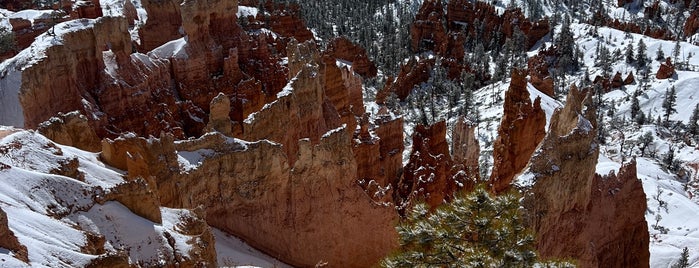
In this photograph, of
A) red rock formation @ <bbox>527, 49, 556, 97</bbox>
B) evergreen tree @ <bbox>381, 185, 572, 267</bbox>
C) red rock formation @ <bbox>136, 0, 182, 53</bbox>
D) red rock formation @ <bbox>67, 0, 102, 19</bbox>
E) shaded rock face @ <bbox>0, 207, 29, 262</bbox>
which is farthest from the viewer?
red rock formation @ <bbox>527, 49, 556, 97</bbox>

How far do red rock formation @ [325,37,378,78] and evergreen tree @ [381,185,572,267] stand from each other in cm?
5518

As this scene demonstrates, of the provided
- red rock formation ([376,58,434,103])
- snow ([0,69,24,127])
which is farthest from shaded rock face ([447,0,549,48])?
snow ([0,69,24,127])

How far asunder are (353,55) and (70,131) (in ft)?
178

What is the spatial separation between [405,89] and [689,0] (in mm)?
72170

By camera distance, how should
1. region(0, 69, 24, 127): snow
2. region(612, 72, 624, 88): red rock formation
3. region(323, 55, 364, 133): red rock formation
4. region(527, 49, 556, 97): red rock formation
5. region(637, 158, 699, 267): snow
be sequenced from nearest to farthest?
region(0, 69, 24, 127): snow → region(323, 55, 364, 133): red rock formation → region(637, 158, 699, 267): snow → region(527, 49, 556, 97): red rock formation → region(612, 72, 624, 88): red rock formation

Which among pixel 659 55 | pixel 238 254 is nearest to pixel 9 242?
pixel 238 254

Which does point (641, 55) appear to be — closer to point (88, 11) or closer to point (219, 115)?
point (88, 11)

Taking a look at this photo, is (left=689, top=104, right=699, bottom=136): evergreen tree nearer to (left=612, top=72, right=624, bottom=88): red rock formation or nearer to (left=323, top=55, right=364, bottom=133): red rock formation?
(left=612, top=72, right=624, bottom=88): red rock formation

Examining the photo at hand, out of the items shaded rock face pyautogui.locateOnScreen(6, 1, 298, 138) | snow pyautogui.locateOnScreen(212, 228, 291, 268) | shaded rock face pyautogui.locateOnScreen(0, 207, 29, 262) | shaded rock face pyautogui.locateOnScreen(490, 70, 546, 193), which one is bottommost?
shaded rock face pyautogui.locateOnScreen(490, 70, 546, 193)

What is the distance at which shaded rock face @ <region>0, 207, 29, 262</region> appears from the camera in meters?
8.09

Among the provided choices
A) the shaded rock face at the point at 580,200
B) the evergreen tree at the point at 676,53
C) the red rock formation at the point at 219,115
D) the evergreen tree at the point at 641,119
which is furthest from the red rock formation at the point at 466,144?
the evergreen tree at the point at 676,53

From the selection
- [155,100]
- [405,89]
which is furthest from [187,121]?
[405,89]

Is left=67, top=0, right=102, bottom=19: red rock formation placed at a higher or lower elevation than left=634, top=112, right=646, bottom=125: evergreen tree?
higher

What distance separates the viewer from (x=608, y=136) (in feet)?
194
